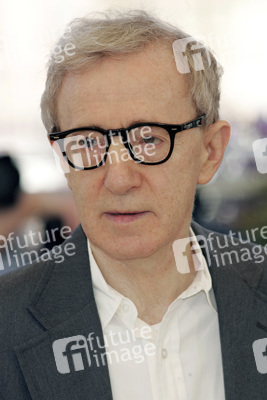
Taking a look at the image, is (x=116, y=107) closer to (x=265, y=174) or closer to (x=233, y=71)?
(x=233, y=71)

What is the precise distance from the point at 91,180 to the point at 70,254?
281 millimetres

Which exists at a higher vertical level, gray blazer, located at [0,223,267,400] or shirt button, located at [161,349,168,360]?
gray blazer, located at [0,223,267,400]

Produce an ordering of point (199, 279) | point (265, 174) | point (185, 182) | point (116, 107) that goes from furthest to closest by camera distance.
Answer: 1. point (265, 174)
2. point (199, 279)
3. point (185, 182)
4. point (116, 107)

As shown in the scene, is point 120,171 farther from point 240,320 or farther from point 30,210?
point 30,210

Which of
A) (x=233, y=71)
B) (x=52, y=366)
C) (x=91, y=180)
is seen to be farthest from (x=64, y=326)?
(x=233, y=71)

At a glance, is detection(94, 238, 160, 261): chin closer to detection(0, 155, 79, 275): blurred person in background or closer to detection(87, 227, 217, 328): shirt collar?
detection(87, 227, 217, 328): shirt collar

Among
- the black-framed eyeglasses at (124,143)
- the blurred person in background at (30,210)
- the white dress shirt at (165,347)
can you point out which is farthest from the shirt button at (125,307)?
the blurred person in background at (30,210)

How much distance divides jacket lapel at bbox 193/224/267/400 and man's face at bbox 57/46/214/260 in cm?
25

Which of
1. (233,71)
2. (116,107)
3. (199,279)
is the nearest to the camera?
(116,107)

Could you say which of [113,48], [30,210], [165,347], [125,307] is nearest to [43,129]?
[30,210]

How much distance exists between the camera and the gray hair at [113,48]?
1.47 metres

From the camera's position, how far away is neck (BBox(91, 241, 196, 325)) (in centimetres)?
159

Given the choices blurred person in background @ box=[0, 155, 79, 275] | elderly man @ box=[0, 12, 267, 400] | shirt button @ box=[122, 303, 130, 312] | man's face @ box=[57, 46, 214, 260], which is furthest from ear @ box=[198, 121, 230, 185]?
blurred person in background @ box=[0, 155, 79, 275]

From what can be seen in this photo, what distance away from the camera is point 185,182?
61.6 inches
